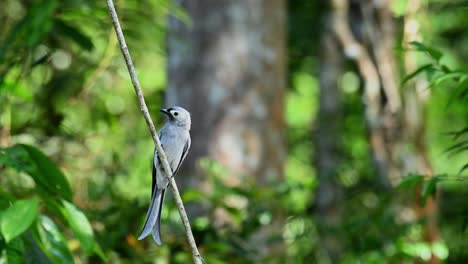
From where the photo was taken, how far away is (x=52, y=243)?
3686 mm

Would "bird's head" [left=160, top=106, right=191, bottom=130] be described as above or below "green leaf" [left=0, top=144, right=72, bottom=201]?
above

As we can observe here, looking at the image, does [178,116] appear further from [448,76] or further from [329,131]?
[329,131]

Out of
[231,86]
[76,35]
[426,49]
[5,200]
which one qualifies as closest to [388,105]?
[231,86]

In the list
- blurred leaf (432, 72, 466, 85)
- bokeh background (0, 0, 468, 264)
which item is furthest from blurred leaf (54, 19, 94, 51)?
blurred leaf (432, 72, 466, 85)

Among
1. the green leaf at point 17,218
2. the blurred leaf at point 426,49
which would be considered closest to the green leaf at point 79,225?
the green leaf at point 17,218

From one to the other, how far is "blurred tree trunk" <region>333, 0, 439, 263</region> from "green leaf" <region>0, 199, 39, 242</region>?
13.1ft

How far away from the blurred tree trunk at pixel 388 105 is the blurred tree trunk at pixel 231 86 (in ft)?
2.48

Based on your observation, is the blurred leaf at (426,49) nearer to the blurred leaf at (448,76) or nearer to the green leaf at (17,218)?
the blurred leaf at (448,76)

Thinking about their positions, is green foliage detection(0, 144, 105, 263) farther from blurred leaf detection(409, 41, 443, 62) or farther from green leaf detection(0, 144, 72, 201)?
blurred leaf detection(409, 41, 443, 62)

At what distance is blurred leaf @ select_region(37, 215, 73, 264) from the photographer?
12.0ft

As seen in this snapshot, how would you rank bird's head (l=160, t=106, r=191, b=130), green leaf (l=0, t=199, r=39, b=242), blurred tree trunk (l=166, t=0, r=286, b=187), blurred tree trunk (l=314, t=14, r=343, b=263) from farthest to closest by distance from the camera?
blurred tree trunk (l=314, t=14, r=343, b=263) < blurred tree trunk (l=166, t=0, r=286, b=187) < bird's head (l=160, t=106, r=191, b=130) < green leaf (l=0, t=199, r=39, b=242)

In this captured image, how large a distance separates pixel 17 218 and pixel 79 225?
0.55 metres

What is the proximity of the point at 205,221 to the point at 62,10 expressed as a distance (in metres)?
1.68

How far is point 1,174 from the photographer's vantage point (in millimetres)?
5207
